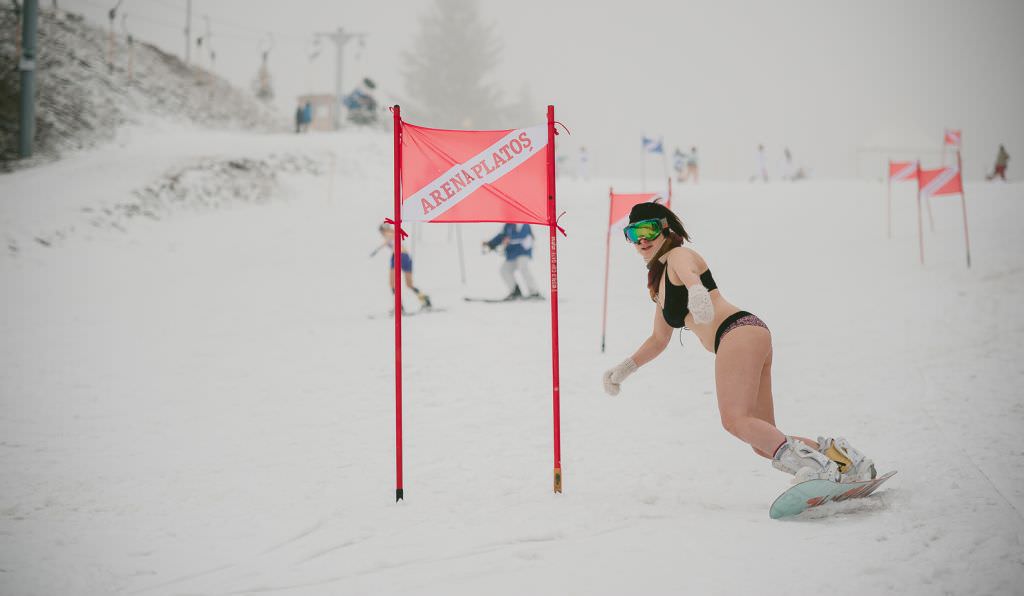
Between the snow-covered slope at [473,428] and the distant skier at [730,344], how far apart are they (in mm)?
331

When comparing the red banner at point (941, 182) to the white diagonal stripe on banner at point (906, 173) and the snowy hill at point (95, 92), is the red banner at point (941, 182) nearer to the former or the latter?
the white diagonal stripe on banner at point (906, 173)

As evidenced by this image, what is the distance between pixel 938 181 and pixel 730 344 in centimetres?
1286

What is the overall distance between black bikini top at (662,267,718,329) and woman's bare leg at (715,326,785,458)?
31 cm

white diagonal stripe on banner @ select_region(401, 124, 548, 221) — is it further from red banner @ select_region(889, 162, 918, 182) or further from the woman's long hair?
red banner @ select_region(889, 162, 918, 182)

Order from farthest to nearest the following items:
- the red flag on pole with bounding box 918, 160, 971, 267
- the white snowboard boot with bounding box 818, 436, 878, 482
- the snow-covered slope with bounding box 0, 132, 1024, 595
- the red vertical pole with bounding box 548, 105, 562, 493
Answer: the red flag on pole with bounding box 918, 160, 971, 267
the red vertical pole with bounding box 548, 105, 562, 493
the white snowboard boot with bounding box 818, 436, 878, 482
the snow-covered slope with bounding box 0, 132, 1024, 595

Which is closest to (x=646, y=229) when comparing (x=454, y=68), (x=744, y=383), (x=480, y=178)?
(x=744, y=383)

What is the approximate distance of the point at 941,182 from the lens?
13445 millimetres

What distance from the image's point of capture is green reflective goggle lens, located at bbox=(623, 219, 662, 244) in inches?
156

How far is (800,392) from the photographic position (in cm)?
709

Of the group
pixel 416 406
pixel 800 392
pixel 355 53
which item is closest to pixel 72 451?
pixel 416 406

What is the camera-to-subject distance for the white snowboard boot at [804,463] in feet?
11.5

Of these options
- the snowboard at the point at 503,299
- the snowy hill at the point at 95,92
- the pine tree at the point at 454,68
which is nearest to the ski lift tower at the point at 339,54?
the snowy hill at the point at 95,92

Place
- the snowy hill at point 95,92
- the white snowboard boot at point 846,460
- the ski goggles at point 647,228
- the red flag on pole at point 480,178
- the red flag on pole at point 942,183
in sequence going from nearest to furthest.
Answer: the white snowboard boot at point 846,460, the ski goggles at point 647,228, the red flag on pole at point 480,178, the red flag on pole at point 942,183, the snowy hill at point 95,92

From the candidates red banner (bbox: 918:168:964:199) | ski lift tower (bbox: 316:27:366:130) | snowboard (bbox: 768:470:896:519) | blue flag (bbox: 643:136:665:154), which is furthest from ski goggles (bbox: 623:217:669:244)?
ski lift tower (bbox: 316:27:366:130)
